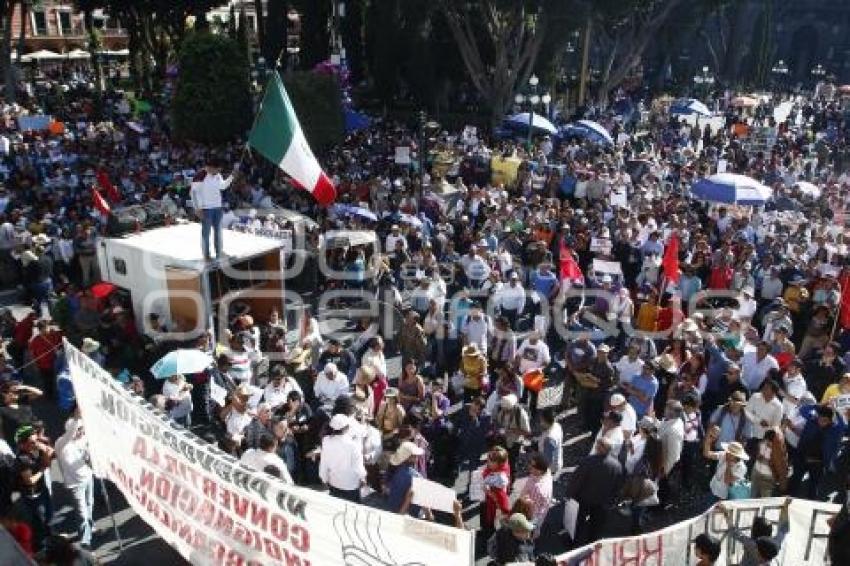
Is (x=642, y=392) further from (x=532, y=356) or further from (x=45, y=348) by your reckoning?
(x=45, y=348)

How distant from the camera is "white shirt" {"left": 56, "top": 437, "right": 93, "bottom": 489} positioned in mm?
7367

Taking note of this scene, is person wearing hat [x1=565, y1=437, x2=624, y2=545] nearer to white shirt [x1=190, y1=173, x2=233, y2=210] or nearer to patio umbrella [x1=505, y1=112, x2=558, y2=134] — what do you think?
white shirt [x1=190, y1=173, x2=233, y2=210]

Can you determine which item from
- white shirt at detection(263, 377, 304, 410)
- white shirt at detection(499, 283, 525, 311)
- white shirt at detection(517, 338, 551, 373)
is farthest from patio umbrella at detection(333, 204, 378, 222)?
white shirt at detection(263, 377, 304, 410)

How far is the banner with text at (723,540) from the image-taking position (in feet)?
18.8

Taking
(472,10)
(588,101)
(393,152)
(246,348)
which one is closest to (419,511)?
(246,348)

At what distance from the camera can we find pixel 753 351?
9.26 meters

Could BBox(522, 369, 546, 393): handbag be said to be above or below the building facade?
below

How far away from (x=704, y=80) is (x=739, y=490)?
140 feet

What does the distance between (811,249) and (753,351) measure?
5.34 meters

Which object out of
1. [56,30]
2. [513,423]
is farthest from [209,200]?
[56,30]

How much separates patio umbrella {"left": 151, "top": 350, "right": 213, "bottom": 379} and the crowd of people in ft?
1.12

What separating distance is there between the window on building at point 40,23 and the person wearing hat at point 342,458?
6371 centimetres

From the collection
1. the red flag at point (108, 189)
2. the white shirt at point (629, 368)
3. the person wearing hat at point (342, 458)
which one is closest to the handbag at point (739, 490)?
the white shirt at point (629, 368)

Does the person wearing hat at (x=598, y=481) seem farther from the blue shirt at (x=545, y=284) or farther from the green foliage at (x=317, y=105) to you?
the green foliage at (x=317, y=105)
